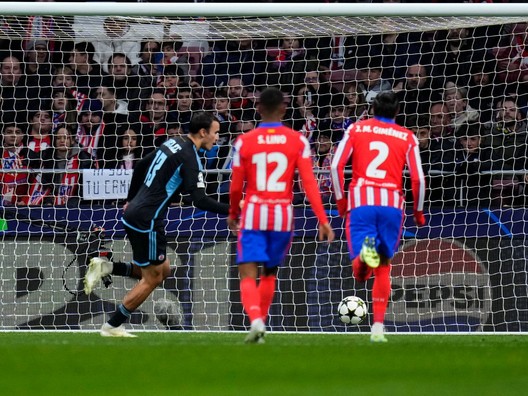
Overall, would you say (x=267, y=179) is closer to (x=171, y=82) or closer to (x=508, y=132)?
(x=508, y=132)

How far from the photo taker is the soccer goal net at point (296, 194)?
1270cm

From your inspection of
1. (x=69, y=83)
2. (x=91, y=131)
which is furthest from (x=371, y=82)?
(x=69, y=83)

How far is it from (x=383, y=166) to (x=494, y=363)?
9.01 ft

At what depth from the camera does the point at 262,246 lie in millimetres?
8938

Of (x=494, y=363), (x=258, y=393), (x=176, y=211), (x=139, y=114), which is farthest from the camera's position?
(x=139, y=114)

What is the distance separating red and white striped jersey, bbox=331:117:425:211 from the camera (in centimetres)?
952

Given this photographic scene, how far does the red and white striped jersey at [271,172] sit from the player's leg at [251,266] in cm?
8

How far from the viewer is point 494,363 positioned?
710 cm

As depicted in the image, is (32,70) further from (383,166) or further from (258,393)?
(258,393)

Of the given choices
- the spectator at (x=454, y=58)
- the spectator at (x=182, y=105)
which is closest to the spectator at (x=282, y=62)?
the spectator at (x=182, y=105)

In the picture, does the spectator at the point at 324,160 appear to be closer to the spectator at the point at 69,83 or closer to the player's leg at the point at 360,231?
the spectator at the point at 69,83

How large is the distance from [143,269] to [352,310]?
7.25ft

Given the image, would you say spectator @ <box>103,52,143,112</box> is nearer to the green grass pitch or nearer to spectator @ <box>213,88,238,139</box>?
spectator @ <box>213,88,238,139</box>

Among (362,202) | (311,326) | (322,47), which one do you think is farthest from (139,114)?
(362,202)
